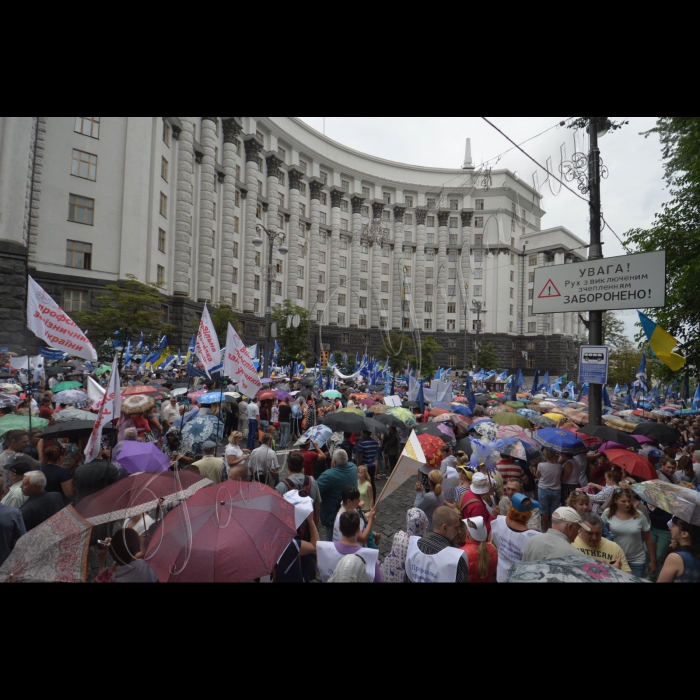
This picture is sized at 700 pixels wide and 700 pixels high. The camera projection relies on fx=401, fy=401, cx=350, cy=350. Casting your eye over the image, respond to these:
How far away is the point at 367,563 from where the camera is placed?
3270 millimetres

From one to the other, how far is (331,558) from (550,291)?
7569 millimetres

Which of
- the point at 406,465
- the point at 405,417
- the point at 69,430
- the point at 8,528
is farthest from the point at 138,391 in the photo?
the point at 406,465

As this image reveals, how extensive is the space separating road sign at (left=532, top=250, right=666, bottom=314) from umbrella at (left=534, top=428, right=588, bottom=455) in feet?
9.25

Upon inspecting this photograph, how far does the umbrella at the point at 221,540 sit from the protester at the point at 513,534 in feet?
6.54

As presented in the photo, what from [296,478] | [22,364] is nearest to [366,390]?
[22,364]

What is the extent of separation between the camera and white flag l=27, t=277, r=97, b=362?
5355mm

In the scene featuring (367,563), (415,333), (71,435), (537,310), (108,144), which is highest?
(108,144)

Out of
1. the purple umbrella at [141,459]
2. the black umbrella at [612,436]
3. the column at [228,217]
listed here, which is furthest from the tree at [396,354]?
the purple umbrella at [141,459]

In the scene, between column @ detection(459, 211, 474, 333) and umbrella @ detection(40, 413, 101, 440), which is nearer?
umbrella @ detection(40, 413, 101, 440)

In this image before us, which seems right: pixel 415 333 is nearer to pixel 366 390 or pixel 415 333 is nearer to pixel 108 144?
pixel 366 390

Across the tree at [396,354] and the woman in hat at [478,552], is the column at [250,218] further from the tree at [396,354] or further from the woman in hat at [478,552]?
the woman in hat at [478,552]

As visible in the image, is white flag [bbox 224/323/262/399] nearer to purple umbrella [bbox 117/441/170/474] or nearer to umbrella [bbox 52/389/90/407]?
purple umbrella [bbox 117/441/170/474]

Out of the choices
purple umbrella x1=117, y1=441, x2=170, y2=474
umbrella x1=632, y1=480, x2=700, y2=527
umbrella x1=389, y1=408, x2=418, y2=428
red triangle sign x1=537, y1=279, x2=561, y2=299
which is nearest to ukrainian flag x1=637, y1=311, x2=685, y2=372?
red triangle sign x1=537, y1=279, x2=561, y2=299
